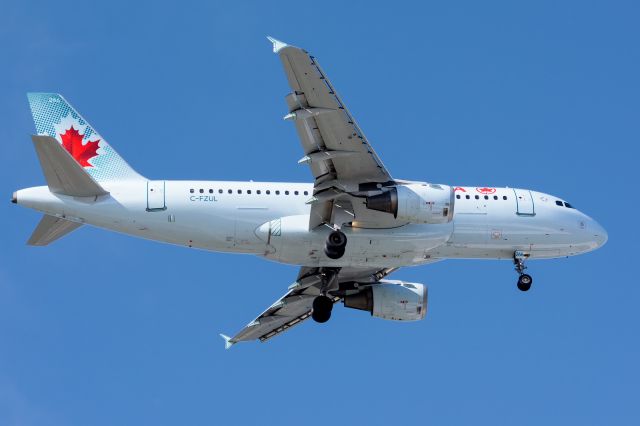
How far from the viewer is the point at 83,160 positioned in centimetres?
4384

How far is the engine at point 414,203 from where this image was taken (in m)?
40.6

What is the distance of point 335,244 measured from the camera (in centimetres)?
4159

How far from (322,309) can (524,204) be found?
8213mm

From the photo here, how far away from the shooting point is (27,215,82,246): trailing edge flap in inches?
1655

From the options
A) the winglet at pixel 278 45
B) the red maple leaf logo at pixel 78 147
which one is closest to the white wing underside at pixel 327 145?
the winglet at pixel 278 45

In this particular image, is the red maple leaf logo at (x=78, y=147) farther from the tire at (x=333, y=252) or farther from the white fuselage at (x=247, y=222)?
the tire at (x=333, y=252)

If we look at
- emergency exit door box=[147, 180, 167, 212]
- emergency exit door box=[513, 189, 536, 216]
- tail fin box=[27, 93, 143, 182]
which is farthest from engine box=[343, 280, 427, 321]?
tail fin box=[27, 93, 143, 182]

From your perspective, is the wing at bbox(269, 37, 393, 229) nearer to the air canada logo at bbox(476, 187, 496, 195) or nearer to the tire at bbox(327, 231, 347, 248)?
the tire at bbox(327, 231, 347, 248)

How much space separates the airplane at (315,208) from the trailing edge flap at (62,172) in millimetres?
41

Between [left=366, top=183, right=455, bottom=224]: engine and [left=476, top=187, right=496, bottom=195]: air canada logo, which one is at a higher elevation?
[left=476, top=187, right=496, bottom=195]: air canada logo

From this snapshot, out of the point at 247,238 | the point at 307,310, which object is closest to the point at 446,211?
the point at 247,238

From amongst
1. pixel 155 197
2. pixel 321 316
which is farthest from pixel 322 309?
pixel 155 197

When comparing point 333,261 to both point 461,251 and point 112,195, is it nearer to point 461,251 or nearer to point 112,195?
point 461,251

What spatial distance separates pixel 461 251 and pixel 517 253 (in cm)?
223
